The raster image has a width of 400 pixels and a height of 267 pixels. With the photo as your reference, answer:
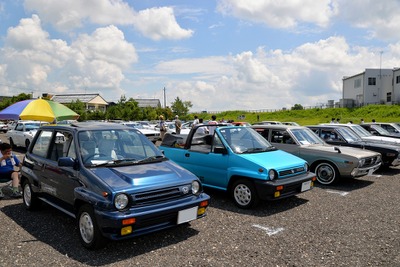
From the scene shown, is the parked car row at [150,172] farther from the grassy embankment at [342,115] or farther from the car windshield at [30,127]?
the grassy embankment at [342,115]

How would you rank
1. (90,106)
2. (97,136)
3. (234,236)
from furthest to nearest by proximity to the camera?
(90,106), (97,136), (234,236)

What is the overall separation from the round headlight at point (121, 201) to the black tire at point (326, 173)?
229 inches

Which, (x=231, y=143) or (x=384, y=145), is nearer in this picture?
(x=231, y=143)

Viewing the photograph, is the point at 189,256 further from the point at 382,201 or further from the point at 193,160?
the point at 382,201

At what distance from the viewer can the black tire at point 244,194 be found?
5847 mm

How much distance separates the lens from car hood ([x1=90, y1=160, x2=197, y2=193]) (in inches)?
161

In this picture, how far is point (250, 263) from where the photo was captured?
3.87 m

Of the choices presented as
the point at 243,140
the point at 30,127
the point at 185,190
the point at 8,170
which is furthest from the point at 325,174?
the point at 30,127

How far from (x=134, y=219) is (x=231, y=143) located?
Answer: 3.15 metres

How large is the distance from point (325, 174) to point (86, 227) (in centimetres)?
618

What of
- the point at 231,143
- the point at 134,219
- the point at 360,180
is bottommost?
the point at 360,180

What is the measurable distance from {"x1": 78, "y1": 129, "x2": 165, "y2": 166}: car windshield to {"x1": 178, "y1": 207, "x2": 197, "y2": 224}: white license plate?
3.40 ft

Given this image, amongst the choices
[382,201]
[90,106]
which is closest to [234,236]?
[382,201]

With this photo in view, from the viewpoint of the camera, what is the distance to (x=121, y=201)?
3.94 metres
